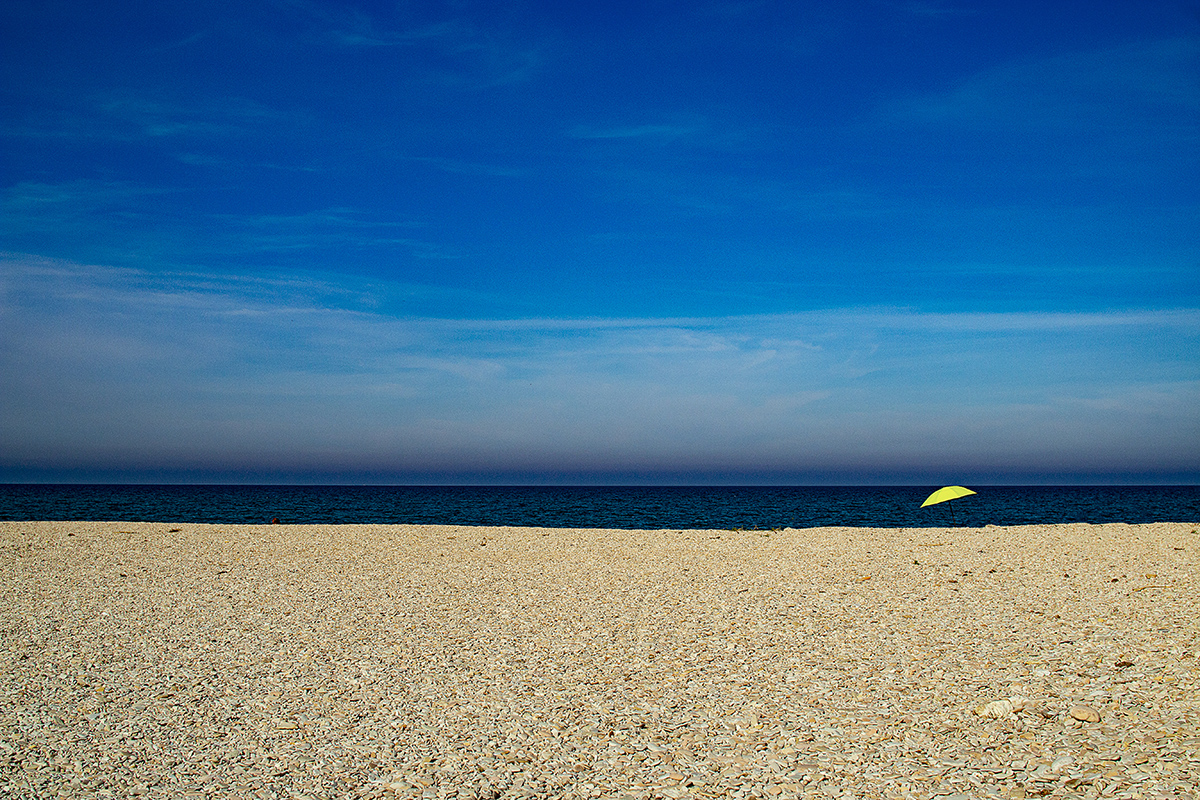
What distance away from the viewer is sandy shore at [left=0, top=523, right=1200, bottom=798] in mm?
4863

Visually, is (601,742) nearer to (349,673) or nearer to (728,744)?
(728,744)

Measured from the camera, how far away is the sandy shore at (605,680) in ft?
16.0

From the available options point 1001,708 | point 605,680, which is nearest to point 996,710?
point 1001,708

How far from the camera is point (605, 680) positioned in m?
6.83

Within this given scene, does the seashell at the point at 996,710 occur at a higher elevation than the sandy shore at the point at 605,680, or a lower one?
higher

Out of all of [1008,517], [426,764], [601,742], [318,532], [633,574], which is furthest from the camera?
[1008,517]

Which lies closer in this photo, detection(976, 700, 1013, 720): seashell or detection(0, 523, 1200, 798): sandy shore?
detection(0, 523, 1200, 798): sandy shore

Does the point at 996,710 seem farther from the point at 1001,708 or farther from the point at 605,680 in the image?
the point at 605,680

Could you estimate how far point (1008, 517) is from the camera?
31.3 meters

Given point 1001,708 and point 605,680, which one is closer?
point 1001,708

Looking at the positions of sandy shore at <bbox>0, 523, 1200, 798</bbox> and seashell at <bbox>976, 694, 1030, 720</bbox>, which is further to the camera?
seashell at <bbox>976, 694, 1030, 720</bbox>

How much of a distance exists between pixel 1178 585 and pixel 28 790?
13071 millimetres

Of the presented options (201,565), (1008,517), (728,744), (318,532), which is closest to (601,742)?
(728,744)

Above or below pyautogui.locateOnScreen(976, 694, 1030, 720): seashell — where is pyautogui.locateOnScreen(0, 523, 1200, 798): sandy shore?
below
